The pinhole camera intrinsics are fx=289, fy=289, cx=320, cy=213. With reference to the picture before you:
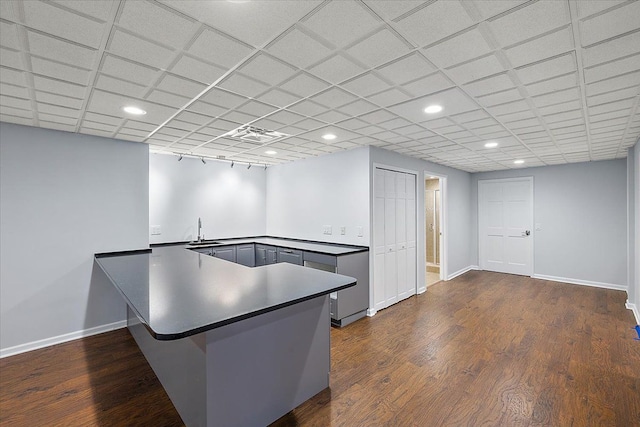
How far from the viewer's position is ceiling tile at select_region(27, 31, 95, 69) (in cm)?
155

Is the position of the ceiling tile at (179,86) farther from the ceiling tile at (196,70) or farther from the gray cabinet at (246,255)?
the gray cabinet at (246,255)

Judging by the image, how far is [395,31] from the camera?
1.51 m

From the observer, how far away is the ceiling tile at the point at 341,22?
4.38 feet

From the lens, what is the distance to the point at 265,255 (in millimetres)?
4918

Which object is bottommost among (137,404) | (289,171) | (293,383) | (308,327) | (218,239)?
(137,404)

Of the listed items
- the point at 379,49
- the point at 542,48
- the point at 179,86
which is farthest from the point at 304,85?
the point at 542,48

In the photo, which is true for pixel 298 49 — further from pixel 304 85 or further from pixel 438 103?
pixel 438 103

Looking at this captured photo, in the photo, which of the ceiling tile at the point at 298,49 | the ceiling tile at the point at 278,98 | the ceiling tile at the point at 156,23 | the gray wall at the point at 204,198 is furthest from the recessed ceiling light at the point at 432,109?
the gray wall at the point at 204,198

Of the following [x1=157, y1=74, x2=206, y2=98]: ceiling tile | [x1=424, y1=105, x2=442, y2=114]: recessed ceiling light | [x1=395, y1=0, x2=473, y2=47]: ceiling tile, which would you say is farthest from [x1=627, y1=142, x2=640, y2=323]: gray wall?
[x1=157, y1=74, x2=206, y2=98]: ceiling tile

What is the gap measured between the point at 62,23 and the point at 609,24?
269 cm

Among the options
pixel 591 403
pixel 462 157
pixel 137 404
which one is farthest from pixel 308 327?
pixel 462 157

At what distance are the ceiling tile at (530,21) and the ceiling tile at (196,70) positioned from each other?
63.6 inches

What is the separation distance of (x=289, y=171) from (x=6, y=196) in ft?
12.0

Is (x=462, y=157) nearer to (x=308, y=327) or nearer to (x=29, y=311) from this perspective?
(x=308, y=327)
